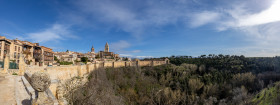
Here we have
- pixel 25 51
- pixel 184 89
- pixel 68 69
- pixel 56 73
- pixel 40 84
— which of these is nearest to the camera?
pixel 40 84

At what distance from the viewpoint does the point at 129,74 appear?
32062mm

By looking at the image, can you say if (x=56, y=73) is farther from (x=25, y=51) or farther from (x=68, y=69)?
(x=25, y=51)

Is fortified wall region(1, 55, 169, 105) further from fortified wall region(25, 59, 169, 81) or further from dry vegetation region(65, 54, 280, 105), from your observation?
dry vegetation region(65, 54, 280, 105)

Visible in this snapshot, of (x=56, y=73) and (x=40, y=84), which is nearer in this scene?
(x=40, y=84)

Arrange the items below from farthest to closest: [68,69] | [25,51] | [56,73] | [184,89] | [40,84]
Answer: [25,51] < [184,89] < [68,69] < [56,73] < [40,84]

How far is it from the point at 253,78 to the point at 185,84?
13.0 metres

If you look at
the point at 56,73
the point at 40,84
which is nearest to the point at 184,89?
the point at 56,73

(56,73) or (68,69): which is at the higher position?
(68,69)

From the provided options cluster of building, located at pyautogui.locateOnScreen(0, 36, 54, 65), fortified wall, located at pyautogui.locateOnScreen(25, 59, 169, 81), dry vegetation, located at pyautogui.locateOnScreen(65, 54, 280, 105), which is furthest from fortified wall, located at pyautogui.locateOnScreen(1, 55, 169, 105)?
cluster of building, located at pyautogui.locateOnScreen(0, 36, 54, 65)

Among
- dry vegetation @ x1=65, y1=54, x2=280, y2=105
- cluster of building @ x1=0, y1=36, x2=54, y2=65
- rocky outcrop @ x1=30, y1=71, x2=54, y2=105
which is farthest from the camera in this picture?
cluster of building @ x1=0, y1=36, x2=54, y2=65

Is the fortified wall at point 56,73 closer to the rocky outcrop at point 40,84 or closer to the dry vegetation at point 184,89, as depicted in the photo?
the rocky outcrop at point 40,84

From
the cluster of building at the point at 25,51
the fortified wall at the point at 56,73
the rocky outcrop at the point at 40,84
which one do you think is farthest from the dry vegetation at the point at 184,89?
the rocky outcrop at the point at 40,84

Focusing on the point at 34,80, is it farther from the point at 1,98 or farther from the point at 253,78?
the point at 253,78

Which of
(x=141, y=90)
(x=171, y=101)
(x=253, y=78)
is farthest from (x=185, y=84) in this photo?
(x=253, y=78)
